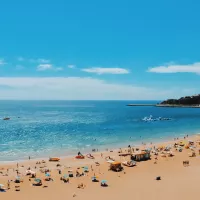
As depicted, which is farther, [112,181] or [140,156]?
[140,156]

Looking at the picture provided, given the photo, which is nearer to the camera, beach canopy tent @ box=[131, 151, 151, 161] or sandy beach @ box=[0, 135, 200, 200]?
sandy beach @ box=[0, 135, 200, 200]

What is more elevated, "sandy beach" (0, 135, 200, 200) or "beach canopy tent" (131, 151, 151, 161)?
"beach canopy tent" (131, 151, 151, 161)

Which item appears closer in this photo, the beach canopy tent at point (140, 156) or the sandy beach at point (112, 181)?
the sandy beach at point (112, 181)

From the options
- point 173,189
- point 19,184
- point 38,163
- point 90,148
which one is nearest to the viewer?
point 173,189

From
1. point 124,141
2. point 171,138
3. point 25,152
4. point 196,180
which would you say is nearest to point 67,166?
point 25,152

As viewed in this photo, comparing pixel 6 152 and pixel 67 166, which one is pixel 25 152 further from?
pixel 67 166

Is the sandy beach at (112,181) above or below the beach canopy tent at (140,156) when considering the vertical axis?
below

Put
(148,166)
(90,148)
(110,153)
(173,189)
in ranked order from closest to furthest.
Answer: (173,189)
(148,166)
(110,153)
(90,148)

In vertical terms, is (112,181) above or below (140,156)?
below
